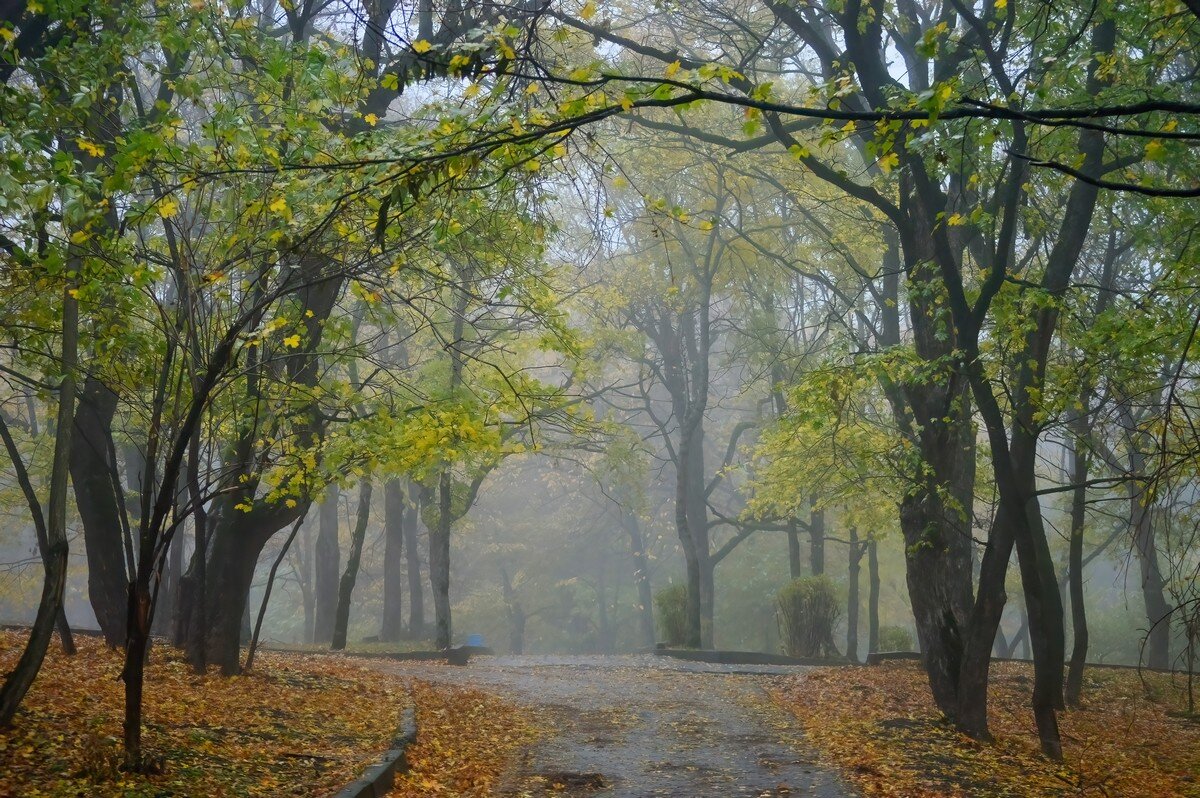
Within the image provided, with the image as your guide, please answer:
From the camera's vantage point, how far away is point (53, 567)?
6.84 m

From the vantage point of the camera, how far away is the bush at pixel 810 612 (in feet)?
72.4

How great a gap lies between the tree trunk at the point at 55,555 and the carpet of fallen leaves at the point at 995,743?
235 inches

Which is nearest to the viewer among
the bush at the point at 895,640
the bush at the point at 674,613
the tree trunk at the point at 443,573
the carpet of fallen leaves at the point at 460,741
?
the carpet of fallen leaves at the point at 460,741

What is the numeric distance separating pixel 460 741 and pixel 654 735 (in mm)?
2144

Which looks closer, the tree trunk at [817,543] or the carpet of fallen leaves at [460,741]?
the carpet of fallen leaves at [460,741]

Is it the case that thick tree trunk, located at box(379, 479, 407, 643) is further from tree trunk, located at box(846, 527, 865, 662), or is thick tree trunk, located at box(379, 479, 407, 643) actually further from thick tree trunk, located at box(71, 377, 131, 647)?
thick tree trunk, located at box(71, 377, 131, 647)

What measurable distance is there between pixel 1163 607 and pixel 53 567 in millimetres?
22417

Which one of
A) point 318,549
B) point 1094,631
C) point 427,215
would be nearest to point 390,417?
point 427,215

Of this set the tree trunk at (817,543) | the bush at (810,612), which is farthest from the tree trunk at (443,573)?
the tree trunk at (817,543)

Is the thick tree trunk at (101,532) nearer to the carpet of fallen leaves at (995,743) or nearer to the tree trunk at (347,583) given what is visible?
the carpet of fallen leaves at (995,743)

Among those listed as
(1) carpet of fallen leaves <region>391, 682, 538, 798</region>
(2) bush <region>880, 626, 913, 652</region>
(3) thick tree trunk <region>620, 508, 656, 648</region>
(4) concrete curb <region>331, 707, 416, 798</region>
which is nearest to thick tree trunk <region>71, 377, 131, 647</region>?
(1) carpet of fallen leaves <region>391, 682, 538, 798</region>

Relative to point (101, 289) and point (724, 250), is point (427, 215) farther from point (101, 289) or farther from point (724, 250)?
point (724, 250)

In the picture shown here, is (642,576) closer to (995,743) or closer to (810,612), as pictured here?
(810,612)

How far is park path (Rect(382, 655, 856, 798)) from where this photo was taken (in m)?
7.81
